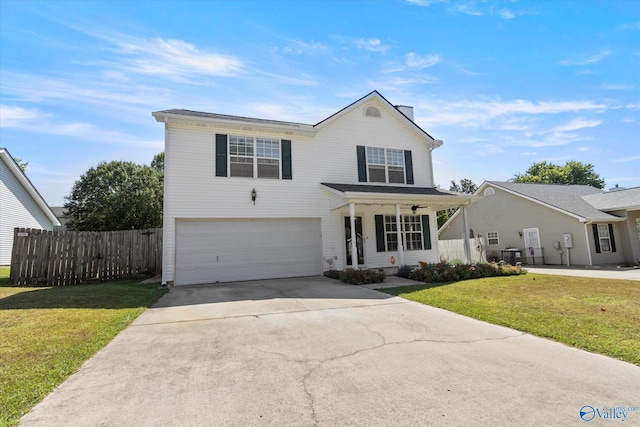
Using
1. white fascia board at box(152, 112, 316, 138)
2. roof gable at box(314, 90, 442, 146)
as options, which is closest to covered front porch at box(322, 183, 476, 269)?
white fascia board at box(152, 112, 316, 138)

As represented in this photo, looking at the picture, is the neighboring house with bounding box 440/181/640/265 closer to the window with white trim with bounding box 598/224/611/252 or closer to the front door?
the window with white trim with bounding box 598/224/611/252

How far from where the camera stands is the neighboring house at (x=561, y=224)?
1662 centimetres

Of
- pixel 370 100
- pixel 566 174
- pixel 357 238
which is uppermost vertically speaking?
pixel 566 174

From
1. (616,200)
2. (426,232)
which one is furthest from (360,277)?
(616,200)

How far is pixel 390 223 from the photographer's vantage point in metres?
13.5

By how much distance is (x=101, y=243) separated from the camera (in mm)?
11312

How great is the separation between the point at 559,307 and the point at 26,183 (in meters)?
25.8

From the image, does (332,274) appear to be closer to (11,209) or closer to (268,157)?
(268,157)

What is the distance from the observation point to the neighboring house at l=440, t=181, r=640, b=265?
54.5 feet

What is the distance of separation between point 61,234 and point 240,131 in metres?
7.35

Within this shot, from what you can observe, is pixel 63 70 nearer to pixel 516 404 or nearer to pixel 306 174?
pixel 306 174

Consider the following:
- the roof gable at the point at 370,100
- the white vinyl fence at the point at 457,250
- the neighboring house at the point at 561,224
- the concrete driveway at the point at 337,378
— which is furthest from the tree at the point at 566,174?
the concrete driveway at the point at 337,378

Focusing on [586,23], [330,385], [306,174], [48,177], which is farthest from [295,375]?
[48,177]

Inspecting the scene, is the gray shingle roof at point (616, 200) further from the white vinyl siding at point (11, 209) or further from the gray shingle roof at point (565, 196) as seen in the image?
the white vinyl siding at point (11, 209)
